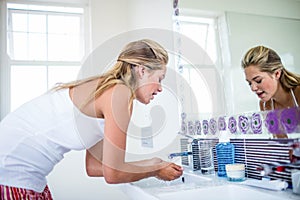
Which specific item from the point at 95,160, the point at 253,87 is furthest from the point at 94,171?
the point at 253,87

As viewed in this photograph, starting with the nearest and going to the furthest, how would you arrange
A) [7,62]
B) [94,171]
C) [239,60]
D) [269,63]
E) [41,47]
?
1. [269,63]
2. [239,60]
3. [94,171]
4. [7,62]
5. [41,47]

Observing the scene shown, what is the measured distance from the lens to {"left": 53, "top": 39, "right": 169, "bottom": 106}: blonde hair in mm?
1030

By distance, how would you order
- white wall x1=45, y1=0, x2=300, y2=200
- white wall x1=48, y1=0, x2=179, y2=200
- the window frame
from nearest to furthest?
1. white wall x1=45, y1=0, x2=300, y2=200
2. white wall x1=48, y1=0, x2=179, y2=200
3. the window frame

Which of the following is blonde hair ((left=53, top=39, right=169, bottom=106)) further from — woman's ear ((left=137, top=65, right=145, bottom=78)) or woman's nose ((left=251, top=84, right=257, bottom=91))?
woman's nose ((left=251, top=84, right=257, bottom=91))

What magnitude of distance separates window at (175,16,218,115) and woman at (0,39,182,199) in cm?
45

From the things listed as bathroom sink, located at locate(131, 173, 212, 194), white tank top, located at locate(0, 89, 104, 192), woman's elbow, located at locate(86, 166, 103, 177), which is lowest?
bathroom sink, located at locate(131, 173, 212, 194)

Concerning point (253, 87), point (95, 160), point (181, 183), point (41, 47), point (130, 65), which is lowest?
point (181, 183)

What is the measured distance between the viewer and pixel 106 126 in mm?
948

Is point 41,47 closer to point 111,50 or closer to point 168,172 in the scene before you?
point 111,50

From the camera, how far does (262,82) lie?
1.05 metres

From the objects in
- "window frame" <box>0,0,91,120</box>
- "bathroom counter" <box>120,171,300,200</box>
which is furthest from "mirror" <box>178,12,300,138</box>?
"window frame" <box>0,0,91,120</box>

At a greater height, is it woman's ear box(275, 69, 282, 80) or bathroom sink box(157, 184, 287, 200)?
woman's ear box(275, 69, 282, 80)

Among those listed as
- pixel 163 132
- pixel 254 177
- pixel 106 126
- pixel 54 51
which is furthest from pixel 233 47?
pixel 54 51

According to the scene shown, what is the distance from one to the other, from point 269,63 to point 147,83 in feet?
1.55
